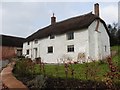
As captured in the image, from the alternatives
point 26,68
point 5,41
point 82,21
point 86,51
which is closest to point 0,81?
point 26,68

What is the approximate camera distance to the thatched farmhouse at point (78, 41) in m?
30.1

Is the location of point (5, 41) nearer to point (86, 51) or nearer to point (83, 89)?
point (86, 51)

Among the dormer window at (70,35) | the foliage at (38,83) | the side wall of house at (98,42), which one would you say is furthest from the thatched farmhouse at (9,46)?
the foliage at (38,83)

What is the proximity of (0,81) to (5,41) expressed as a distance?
134ft

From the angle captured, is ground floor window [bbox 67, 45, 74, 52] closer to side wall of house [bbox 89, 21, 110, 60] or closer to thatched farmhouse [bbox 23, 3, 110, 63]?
thatched farmhouse [bbox 23, 3, 110, 63]

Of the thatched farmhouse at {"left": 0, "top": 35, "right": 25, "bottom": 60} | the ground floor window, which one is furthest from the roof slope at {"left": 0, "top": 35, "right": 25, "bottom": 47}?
the ground floor window

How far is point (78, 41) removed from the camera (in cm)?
3084

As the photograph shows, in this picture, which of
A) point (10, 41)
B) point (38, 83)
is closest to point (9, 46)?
point (10, 41)

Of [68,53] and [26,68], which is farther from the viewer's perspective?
[68,53]

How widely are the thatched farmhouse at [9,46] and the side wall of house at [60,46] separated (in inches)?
312

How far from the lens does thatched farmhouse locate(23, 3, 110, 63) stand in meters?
30.1

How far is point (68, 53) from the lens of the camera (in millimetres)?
31953

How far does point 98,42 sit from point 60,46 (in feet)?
18.3

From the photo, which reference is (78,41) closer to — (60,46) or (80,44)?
(80,44)
